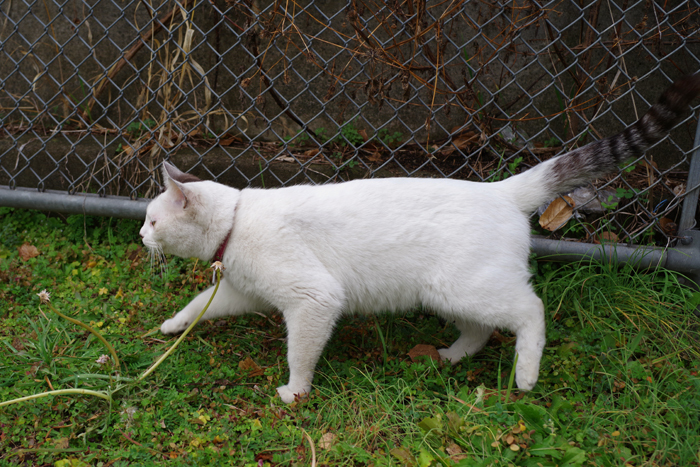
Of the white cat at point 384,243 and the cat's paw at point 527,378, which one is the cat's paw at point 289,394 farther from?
the cat's paw at point 527,378

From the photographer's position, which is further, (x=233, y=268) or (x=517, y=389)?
(x=233, y=268)

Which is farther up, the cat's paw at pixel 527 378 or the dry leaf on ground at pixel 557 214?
the dry leaf on ground at pixel 557 214

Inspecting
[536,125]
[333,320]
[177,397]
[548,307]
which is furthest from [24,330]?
[536,125]

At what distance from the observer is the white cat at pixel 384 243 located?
2.22 meters

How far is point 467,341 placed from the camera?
2602 millimetres

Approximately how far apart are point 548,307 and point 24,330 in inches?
114

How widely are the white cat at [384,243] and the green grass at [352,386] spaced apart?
26cm

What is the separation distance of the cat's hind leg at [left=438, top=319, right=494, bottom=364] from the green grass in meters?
0.05

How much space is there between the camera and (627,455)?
5.91 feet

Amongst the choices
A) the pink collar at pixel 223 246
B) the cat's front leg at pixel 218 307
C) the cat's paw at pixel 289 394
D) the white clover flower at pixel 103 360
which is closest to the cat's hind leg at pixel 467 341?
the cat's paw at pixel 289 394

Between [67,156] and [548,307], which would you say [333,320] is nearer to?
[548,307]

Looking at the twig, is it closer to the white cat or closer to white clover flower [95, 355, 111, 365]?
the white cat

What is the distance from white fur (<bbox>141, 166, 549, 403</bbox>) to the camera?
223 centimetres

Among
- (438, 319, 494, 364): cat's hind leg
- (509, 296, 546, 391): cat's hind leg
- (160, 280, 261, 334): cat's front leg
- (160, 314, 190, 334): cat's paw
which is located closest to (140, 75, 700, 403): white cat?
(509, 296, 546, 391): cat's hind leg
